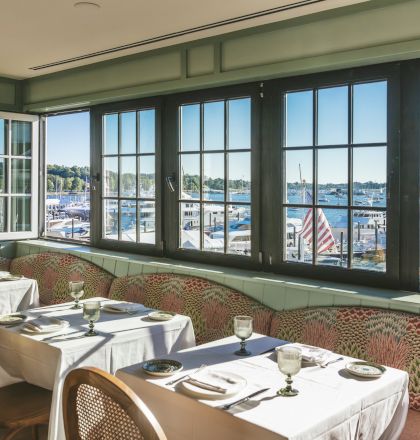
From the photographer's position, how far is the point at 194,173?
13.2 ft

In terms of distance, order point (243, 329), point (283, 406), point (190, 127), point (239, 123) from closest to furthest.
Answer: point (283, 406) < point (243, 329) < point (239, 123) < point (190, 127)

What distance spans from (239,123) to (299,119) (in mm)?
461

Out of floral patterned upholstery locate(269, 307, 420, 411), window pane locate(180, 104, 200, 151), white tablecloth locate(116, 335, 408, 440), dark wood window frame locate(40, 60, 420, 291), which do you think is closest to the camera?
white tablecloth locate(116, 335, 408, 440)

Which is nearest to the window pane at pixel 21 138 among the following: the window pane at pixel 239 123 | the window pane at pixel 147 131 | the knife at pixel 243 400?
the window pane at pixel 147 131

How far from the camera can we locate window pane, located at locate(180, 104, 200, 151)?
13.0 feet

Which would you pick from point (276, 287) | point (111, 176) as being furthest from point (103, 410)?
point (111, 176)

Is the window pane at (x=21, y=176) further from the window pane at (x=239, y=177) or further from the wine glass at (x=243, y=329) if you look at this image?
the wine glass at (x=243, y=329)

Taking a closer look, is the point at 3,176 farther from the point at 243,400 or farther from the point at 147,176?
the point at 243,400

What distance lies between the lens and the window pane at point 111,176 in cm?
464

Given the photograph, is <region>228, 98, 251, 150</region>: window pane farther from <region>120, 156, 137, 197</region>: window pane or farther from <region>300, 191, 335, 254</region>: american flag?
<region>120, 156, 137, 197</region>: window pane

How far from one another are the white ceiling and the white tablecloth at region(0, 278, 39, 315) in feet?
5.44

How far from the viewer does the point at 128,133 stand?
14.7ft

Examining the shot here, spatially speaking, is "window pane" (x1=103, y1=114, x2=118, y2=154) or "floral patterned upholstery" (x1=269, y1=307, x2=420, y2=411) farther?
"window pane" (x1=103, y1=114, x2=118, y2=154)

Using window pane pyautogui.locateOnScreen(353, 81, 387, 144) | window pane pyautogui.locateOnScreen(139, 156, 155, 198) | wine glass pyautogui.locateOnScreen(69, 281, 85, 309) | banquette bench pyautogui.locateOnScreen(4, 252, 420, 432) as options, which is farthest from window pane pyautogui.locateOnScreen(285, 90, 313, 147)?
wine glass pyautogui.locateOnScreen(69, 281, 85, 309)
